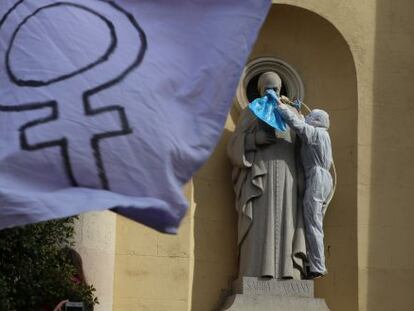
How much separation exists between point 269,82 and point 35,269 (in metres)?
3.17

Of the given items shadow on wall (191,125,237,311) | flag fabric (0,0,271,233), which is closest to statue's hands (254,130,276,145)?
shadow on wall (191,125,237,311)

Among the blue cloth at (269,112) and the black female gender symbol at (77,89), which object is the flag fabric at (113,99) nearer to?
the black female gender symbol at (77,89)

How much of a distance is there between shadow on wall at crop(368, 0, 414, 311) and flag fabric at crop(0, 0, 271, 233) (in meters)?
6.99

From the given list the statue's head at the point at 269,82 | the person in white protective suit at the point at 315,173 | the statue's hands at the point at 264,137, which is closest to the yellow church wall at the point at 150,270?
the statue's hands at the point at 264,137

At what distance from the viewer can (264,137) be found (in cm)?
1304

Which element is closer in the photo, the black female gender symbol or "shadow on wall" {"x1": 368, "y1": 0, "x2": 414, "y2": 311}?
the black female gender symbol

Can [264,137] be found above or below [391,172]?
above

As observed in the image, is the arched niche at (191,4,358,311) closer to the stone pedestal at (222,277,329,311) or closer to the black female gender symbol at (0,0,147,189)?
the stone pedestal at (222,277,329,311)

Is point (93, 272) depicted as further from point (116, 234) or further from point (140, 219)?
point (140, 219)

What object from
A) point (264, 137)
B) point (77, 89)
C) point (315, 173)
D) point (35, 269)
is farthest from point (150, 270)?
point (77, 89)

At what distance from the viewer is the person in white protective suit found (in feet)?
41.9

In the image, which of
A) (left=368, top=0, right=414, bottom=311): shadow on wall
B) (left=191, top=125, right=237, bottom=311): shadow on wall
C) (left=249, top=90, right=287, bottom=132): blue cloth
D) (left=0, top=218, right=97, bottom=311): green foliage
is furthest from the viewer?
(left=368, top=0, right=414, bottom=311): shadow on wall

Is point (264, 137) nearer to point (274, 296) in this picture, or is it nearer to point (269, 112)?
point (269, 112)

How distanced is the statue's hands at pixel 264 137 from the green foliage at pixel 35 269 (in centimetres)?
228
